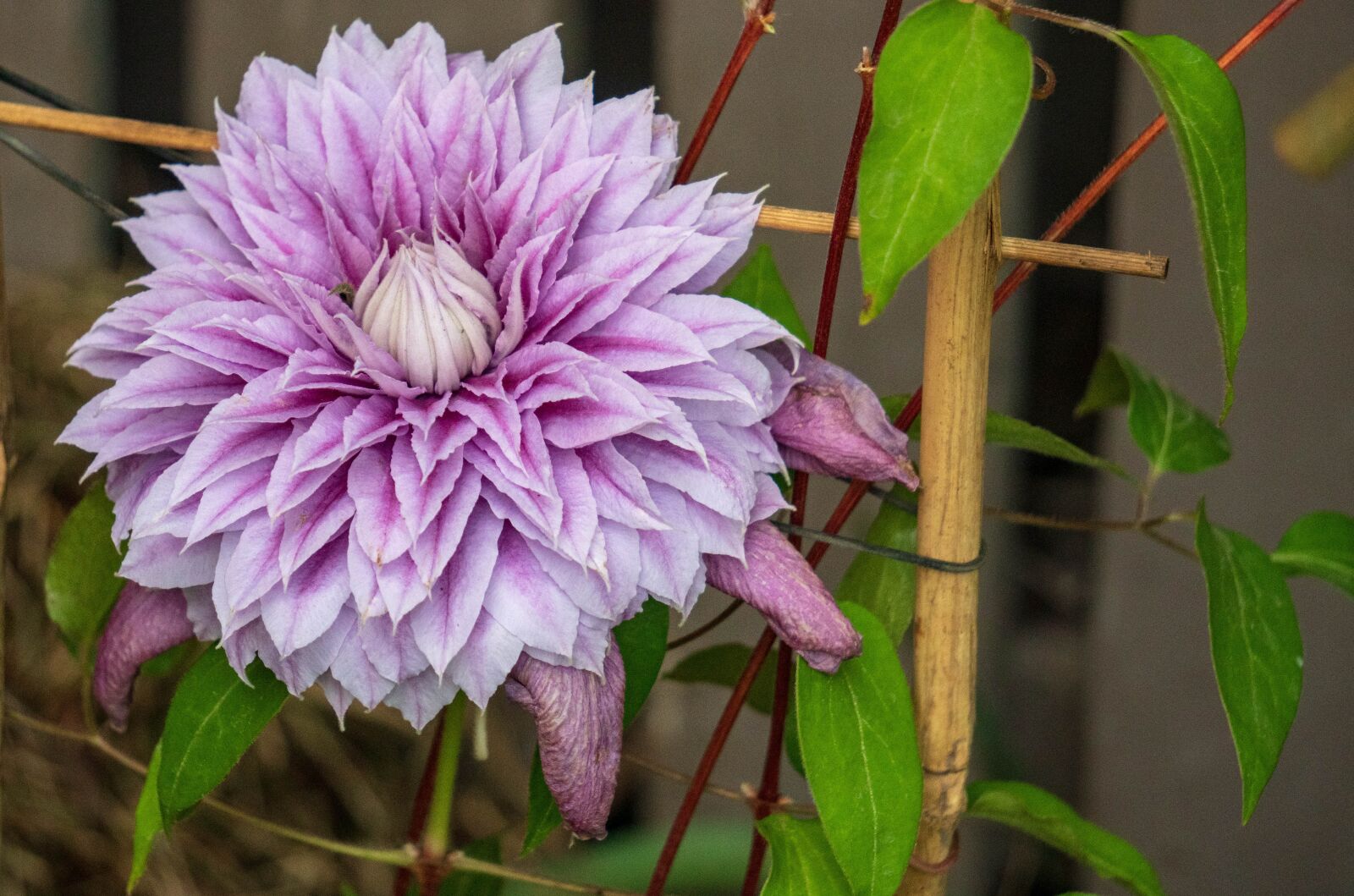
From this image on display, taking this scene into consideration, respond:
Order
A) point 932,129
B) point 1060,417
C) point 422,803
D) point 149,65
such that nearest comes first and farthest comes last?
point 932,129
point 422,803
point 1060,417
point 149,65

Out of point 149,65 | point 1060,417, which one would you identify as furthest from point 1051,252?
point 149,65

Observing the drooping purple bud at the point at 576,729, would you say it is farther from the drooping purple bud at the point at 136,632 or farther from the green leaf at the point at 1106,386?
the green leaf at the point at 1106,386

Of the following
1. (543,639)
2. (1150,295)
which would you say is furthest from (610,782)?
(1150,295)

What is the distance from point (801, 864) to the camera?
0.43 metres

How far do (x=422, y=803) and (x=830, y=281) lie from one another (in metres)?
0.28

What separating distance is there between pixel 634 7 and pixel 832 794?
0.86 metres

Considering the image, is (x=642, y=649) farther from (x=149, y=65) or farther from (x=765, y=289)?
(x=149, y=65)

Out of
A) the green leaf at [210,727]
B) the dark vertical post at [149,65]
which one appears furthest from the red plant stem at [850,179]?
the dark vertical post at [149,65]

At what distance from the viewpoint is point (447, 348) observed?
14.8 inches

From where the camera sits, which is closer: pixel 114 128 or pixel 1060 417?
pixel 114 128

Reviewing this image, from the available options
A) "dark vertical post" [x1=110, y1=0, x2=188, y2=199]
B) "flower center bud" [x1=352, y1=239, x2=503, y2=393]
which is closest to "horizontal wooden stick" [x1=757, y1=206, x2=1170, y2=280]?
"flower center bud" [x1=352, y1=239, x2=503, y2=393]

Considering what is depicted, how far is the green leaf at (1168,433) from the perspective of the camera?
0.57 m

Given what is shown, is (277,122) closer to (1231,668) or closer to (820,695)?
(820,695)

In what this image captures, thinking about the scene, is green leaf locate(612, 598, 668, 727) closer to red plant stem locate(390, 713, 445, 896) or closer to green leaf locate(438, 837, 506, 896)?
red plant stem locate(390, 713, 445, 896)
